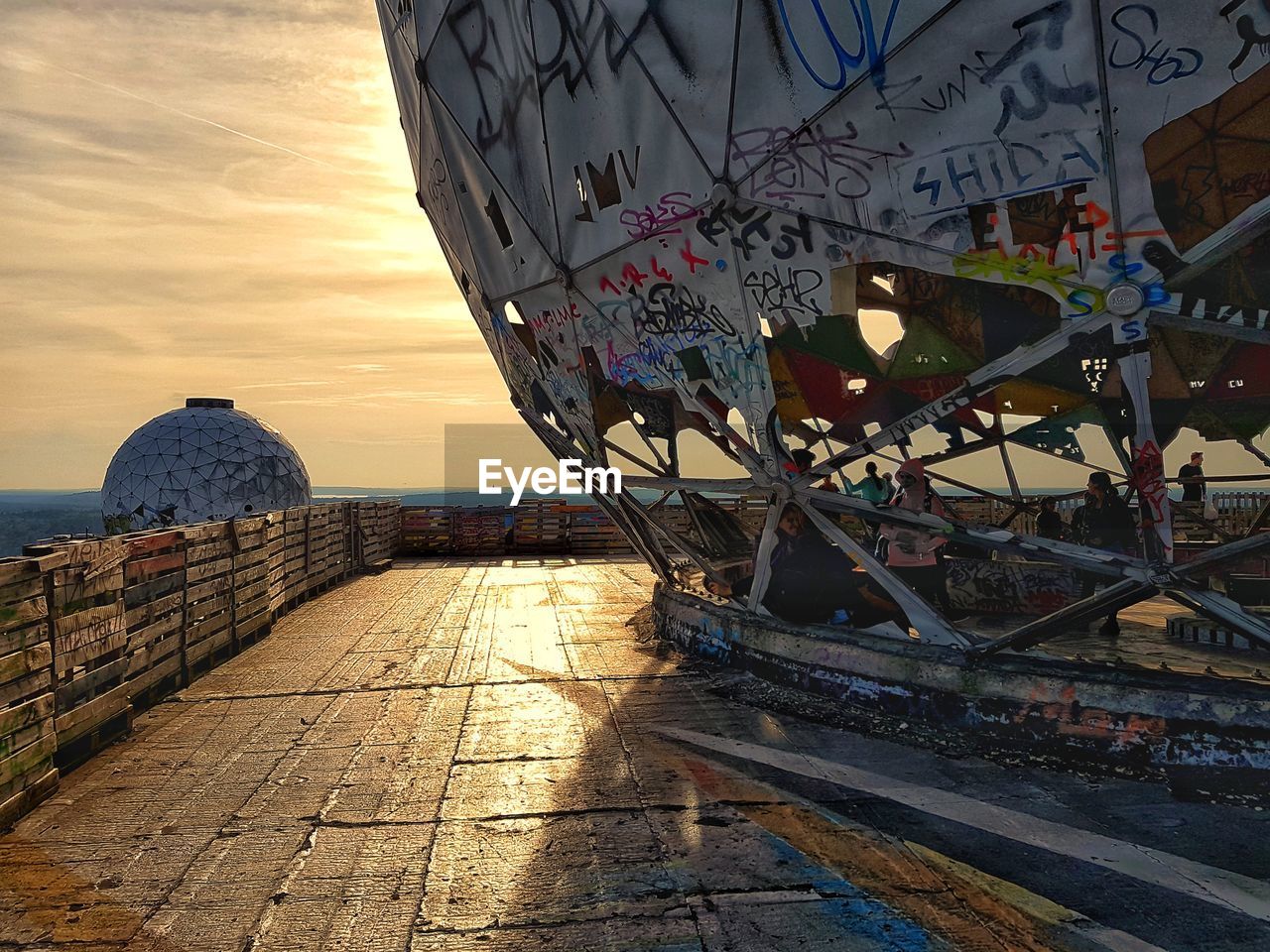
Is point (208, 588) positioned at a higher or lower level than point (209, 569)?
lower

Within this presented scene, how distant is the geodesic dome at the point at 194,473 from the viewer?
32.9m

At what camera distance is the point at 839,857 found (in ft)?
15.0

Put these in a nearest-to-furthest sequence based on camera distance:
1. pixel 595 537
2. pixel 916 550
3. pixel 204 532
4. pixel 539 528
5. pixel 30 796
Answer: pixel 30 796 < pixel 916 550 < pixel 204 532 < pixel 595 537 < pixel 539 528

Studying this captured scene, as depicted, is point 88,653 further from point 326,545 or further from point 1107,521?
point 326,545

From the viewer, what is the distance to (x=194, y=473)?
33.5 meters

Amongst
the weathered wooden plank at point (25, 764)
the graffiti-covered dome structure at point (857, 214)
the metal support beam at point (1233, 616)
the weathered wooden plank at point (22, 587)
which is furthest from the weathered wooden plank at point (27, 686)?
the metal support beam at point (1233, 616)

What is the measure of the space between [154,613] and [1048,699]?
7517 millimetres

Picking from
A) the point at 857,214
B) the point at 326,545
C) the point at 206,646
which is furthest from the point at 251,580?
the point at 857,214

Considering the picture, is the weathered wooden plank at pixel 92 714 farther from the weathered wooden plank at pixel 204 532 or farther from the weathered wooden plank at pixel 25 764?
the weathered wooden plank at pixel 204 532

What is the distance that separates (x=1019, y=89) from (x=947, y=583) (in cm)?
566

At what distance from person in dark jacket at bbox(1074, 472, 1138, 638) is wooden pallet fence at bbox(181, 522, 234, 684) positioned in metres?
9.16

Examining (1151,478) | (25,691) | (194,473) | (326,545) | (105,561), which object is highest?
(194,473)

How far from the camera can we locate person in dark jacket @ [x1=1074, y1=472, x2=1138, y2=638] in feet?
29.7

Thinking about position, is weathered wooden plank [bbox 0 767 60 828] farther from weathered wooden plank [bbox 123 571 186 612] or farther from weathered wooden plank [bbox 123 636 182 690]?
weathered wooden plank [bbox 123 571 186 612]
